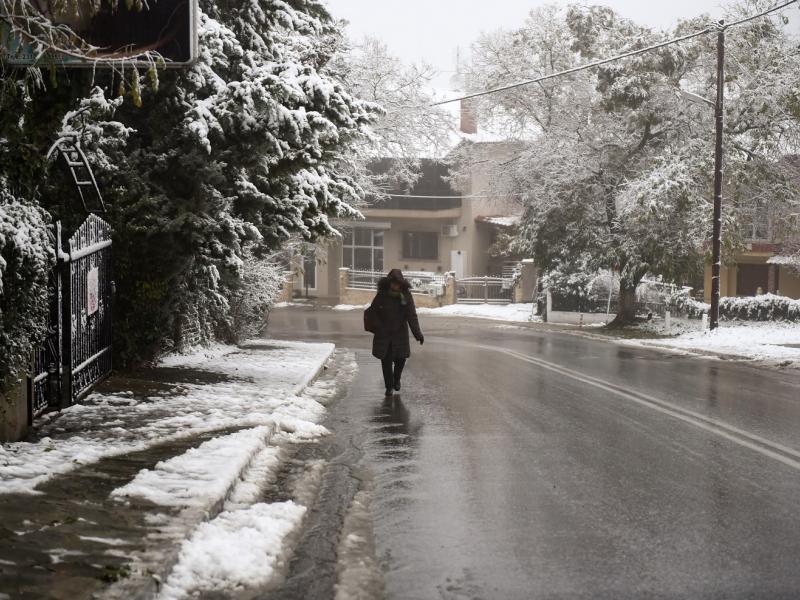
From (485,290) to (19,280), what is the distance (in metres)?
42.1

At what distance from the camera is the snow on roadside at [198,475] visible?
682 centimetres

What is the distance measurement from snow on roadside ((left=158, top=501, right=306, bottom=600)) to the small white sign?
5510 mm

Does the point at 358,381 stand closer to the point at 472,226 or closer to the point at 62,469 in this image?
the point at 62,469

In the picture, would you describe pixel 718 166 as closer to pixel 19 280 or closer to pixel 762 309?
pixel 762 309

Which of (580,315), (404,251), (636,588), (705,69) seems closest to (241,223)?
(636,588)

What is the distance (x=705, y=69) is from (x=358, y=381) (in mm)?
21991

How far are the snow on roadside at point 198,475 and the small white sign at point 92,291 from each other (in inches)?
131

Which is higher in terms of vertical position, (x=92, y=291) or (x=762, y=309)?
(x=92, y=291)

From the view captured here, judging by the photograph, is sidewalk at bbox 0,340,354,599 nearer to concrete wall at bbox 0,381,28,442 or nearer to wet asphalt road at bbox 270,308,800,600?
concrete wall at bbox 0,381,28,442

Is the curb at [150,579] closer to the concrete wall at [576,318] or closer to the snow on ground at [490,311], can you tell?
the concrete wall at [576,318]

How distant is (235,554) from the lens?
5.73 metres

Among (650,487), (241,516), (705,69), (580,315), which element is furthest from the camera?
(580,315)

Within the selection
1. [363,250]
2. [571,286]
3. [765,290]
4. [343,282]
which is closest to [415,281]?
[343,282]

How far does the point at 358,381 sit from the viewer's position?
16.2m
